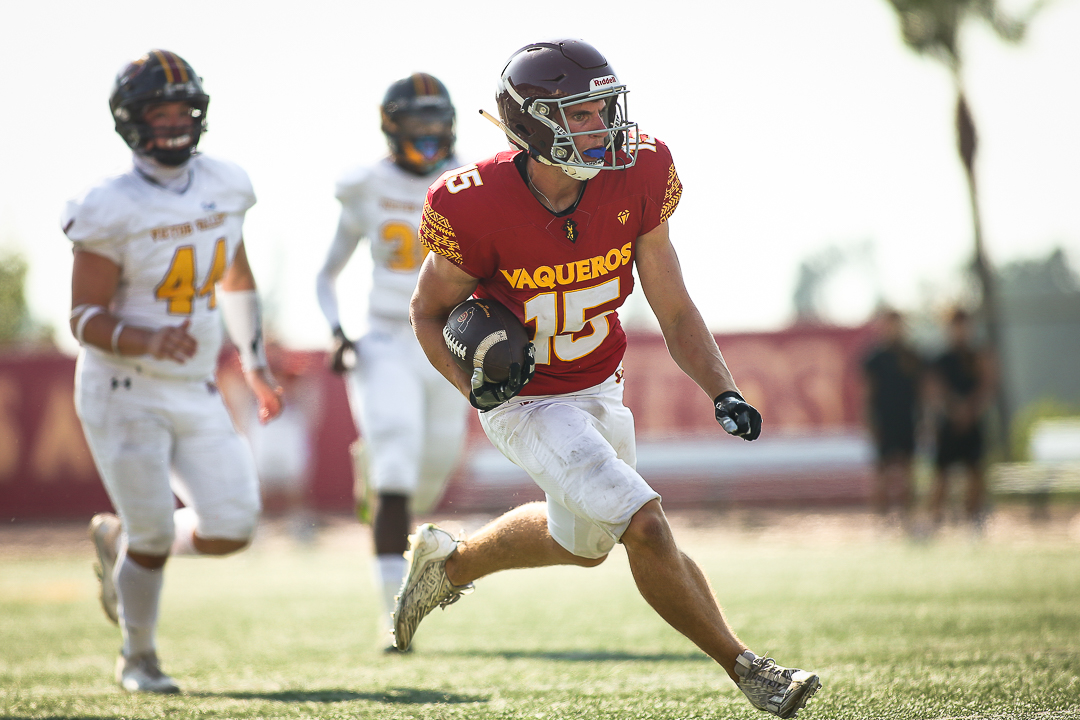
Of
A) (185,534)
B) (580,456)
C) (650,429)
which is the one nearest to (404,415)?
(185,534)

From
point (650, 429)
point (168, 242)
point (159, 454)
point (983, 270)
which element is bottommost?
point (650, 429)

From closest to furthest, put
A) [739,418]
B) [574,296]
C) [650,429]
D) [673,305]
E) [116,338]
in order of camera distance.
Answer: [739,418] < [574,296] < [673,305] < [116,338] < [650,429]

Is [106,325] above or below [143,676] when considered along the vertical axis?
above

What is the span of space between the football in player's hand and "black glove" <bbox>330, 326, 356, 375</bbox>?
6.72 ft

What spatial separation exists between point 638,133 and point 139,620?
2.48 metres

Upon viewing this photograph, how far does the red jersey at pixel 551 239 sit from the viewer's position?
10.00 feet

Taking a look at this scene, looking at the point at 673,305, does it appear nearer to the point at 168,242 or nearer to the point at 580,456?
the point at 580,456

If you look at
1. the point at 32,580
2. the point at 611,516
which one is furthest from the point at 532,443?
the point at 32,580

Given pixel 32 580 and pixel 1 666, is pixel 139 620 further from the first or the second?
pixel 32 580

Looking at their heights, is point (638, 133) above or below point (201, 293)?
above

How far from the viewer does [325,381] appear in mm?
15195

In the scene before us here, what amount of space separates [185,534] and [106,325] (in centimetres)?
95

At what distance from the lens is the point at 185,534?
4273 millimetres

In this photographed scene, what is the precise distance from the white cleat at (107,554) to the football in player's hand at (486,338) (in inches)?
83.6
